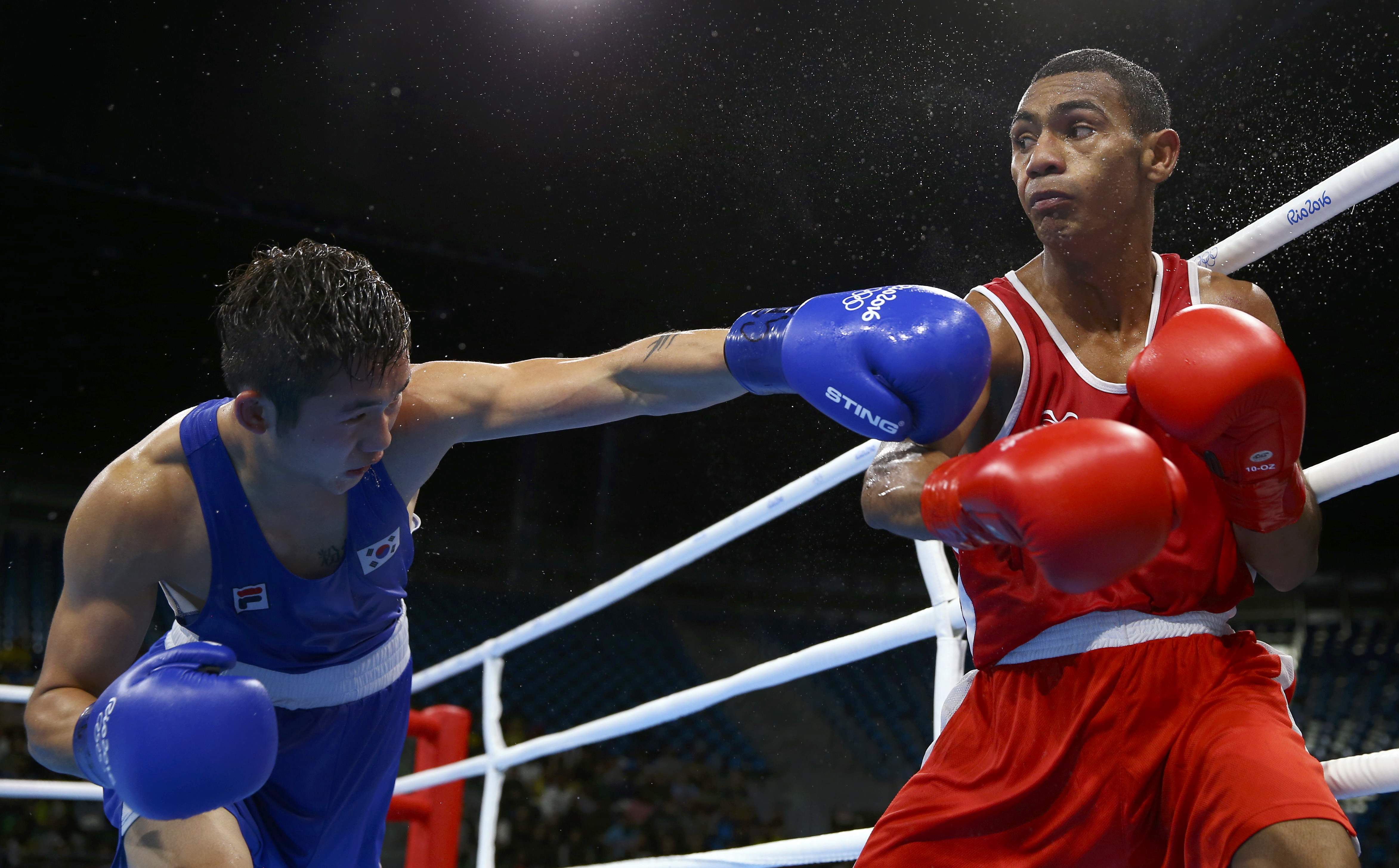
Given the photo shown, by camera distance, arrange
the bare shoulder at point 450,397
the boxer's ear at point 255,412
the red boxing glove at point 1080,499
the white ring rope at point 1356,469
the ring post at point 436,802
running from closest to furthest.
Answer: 1. the red boxing glove at point 1080,499
2. the white ring rope at point 1356,469
3. the boxer's ear at point 255,412
4. the bare shoulder at point 450,397
5. the ring post at point 436,802

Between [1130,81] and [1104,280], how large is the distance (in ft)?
0.94

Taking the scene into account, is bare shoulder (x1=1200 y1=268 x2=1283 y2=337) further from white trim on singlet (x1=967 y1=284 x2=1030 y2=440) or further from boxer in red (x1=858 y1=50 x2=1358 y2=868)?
white trim on singlet (x1=967 y1=284 x2=1030 y2=440)

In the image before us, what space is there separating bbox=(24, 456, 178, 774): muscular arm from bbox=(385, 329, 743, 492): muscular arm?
36 cm

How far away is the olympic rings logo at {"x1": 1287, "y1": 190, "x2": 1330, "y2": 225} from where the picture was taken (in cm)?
134

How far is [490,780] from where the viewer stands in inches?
105

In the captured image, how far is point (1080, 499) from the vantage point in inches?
38.2

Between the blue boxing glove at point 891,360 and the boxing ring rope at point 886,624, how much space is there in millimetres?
199

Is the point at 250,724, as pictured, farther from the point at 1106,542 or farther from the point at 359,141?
the point at 359,141

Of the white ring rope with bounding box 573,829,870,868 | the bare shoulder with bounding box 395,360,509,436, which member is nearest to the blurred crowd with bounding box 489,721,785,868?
the white ring rope with bounding box 573,829,870,868

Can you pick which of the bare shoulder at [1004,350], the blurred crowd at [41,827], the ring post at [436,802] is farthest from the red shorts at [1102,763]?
the blurred crowd at [41,827]

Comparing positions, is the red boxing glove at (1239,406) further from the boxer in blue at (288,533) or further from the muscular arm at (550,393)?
the muscular arm at (550,393)

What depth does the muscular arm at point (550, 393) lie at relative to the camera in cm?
153

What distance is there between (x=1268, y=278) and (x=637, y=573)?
721 cm

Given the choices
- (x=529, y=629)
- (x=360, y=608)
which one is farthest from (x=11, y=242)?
(x=360, y=608)
